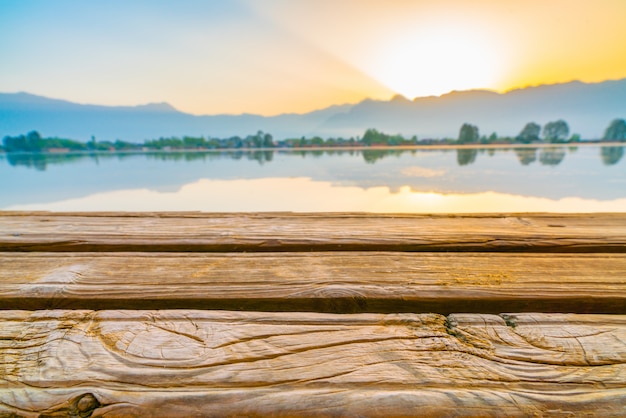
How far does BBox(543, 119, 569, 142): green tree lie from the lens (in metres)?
12.7

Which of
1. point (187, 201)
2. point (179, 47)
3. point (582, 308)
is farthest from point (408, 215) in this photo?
point (179, 47)

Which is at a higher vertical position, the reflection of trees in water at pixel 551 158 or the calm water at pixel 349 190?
the reflection of trees in water at pixel 551 158

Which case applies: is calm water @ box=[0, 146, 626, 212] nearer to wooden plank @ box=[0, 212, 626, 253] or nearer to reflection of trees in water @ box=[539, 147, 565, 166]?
reflection of trees in water @ box=[539, 147, 565, 166]

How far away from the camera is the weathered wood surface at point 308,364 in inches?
17.1

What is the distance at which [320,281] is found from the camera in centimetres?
73

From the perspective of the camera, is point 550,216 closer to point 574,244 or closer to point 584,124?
point 574,244

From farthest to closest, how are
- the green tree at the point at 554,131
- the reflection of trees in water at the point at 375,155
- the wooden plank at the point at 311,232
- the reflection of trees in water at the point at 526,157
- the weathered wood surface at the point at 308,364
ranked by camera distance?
1. the green tree at the point at 554,131
2. the reflection of trees in water at the point at 375,155
3. the reflection of trees in water at the point at 526,157
4. the wooden plank at the point at 311,232
5. the weathered wood surface at the point at 308,364

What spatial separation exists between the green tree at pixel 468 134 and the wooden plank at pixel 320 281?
1439 centimetres

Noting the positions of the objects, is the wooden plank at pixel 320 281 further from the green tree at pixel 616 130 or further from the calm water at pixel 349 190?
the green tree at pixel 616 130

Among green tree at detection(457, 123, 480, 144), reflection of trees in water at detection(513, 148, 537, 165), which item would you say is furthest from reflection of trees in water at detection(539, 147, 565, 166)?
green tree at detection(457, 123, 480, 144)

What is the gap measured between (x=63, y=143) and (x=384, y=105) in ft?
64.8

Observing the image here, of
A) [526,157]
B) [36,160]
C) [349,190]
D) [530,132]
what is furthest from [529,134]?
[36,160]

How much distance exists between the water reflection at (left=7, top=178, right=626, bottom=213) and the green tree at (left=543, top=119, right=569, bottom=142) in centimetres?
1186

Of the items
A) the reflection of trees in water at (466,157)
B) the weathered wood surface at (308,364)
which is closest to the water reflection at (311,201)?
the weathered wood surface at (308,364)
